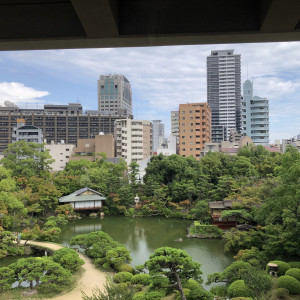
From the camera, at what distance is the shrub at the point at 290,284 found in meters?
4.87

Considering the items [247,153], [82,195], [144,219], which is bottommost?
[144,219]

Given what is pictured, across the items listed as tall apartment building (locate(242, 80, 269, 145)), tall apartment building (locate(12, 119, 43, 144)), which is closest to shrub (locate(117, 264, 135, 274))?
tall apartment building (locate(12, 119, 43, 144))

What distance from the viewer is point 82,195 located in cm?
1313

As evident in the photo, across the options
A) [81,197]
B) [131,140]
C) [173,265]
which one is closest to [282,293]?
[173,265]

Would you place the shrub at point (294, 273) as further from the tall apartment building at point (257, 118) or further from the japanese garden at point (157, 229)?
the tall apartment building at point (257, 118)

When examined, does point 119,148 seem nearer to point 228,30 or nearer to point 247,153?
point 247,153

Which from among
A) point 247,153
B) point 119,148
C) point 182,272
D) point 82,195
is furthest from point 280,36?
point 119,148

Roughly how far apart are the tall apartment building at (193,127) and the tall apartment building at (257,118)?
6.05 m

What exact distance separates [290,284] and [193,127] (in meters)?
19.6

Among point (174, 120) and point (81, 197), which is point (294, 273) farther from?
point (174, 120)

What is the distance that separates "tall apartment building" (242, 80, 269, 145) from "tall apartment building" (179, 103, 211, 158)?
6050 millimetres

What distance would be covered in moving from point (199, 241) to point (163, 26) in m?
8.67

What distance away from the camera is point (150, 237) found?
9766 mm

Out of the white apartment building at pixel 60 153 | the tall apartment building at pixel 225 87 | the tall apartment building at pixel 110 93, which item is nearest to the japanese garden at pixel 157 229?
the white apartment building at pixel 60 153
